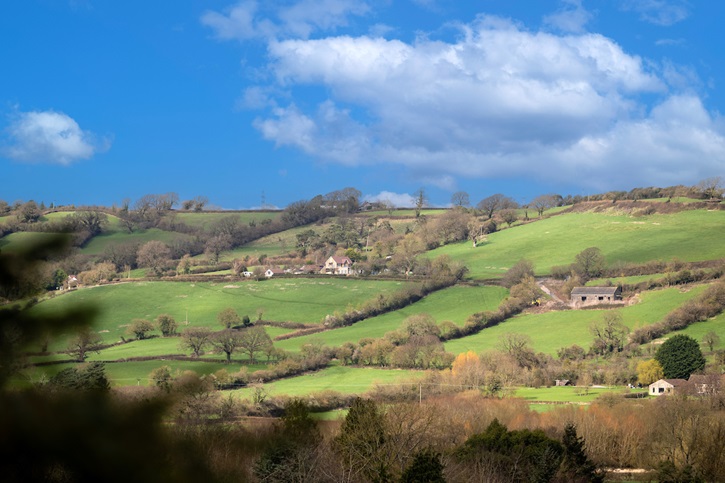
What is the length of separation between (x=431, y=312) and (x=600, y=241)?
42.1 m

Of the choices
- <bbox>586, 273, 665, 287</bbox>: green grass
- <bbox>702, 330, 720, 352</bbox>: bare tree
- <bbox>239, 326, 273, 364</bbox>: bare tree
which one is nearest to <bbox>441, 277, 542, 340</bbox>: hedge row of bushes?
<bbox>586, 273, 665, 287</bbox>: green grass

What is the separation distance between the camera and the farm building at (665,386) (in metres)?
77.3

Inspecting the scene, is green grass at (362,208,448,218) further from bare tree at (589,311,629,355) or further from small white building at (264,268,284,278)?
bare tree at (589,311,629,355)

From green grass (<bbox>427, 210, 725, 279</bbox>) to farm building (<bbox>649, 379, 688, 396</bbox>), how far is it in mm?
45716

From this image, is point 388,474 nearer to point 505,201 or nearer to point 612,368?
point 612,368

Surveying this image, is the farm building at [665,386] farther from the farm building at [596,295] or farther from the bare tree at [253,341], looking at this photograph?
the bare tree at [253,341]

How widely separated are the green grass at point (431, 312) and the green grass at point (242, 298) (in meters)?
6.71

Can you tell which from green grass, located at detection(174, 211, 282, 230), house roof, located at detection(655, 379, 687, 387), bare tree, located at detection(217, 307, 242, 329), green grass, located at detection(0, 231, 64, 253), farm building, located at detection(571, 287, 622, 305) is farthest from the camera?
green grass, located at detection(174, 211, 282, 230)

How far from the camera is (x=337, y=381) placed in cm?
8469

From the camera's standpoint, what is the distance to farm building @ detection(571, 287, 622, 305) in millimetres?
111750

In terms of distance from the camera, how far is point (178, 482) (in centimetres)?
225

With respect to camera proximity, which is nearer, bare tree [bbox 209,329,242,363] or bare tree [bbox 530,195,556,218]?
bare tree [bbox 209,329,242,363]

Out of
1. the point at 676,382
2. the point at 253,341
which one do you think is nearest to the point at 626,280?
the point at 676,382

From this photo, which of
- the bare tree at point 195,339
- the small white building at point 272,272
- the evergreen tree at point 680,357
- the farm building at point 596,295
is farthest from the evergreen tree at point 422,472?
the small white building at point 272,272
